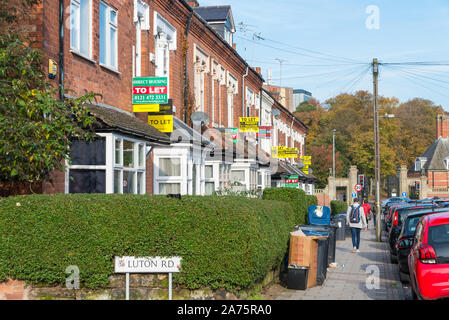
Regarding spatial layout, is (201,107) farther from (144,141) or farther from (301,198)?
(144,141)

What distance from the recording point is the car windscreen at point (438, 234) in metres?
9.92

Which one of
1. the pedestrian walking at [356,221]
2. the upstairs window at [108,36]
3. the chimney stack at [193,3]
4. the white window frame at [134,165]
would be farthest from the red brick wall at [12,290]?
the chimney stack at [193,3]

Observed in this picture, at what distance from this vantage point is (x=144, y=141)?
49.3 ft

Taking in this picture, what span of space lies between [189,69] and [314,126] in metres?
77.5

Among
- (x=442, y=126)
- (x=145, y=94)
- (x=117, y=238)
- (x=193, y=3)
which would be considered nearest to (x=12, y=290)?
(x=117, y=238)

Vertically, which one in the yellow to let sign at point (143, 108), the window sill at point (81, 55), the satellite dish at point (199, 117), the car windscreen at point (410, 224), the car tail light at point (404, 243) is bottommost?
the car tail light at point (404, 243)

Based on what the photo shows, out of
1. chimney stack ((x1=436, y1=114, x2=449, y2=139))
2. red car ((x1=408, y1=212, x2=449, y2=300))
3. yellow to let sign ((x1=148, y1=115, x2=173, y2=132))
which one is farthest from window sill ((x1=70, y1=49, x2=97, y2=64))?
chimney stack ((x1=436, y1=114, x2=449, y2=139))

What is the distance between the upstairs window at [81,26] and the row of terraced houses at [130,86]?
2 cm

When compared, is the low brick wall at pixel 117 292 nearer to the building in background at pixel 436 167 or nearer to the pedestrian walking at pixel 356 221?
the pedestrian walking at pixel 356 221

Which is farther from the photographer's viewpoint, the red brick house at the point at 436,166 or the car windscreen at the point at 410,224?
the red brick house at the point at 436,166

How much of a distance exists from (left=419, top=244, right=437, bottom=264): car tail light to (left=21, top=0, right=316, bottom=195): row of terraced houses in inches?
250

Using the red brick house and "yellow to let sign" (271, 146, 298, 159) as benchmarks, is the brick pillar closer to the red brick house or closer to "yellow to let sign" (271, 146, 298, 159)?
the red brick house

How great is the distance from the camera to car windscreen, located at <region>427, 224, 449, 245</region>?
9916 millimetres

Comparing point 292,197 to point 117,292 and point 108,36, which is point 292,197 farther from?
point 117,292
